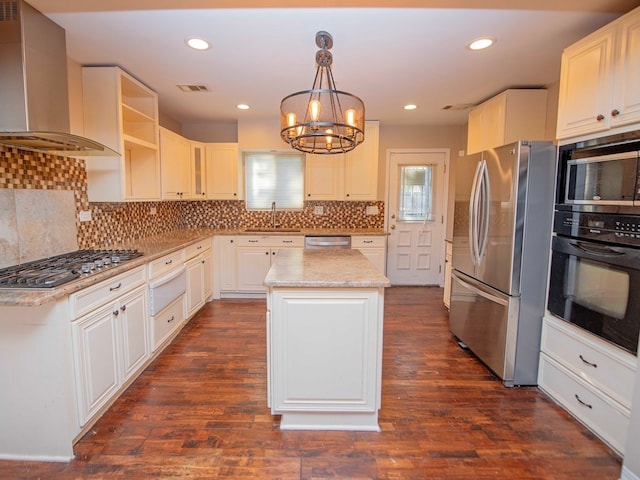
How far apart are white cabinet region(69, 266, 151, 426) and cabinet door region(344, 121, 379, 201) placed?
288 centimetres

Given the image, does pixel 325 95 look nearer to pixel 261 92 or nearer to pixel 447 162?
pixel 261 92

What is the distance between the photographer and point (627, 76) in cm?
174

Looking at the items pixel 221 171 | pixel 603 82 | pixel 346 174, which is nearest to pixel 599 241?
pixel 603 82

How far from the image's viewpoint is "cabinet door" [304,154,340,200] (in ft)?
14.9

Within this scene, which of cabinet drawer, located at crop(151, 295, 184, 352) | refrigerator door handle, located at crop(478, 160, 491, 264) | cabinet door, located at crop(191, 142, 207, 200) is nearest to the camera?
refrigerator door handle, located at crop(478, 160, 491, 264)

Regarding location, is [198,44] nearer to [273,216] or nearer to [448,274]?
[273,216]

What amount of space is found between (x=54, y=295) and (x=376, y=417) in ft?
5.91

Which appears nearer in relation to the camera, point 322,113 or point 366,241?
point 322,113

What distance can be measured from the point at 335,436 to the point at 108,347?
4.78 ft

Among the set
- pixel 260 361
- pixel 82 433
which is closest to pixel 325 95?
pixel 260 361

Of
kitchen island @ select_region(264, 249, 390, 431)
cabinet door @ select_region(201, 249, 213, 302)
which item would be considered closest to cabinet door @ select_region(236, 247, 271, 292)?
cabinet door @ select_region(201, 249, 213, 302)

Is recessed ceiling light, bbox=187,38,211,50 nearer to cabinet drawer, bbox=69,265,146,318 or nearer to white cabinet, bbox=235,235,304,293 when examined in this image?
cabinet drawer, bbox=69,265,146,318

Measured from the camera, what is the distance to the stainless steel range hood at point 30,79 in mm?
1825

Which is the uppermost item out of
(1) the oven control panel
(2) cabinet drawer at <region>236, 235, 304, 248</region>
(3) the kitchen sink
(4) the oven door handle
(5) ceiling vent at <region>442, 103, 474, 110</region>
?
(5) ceiling vent at <region>442, 103, 474, 110</region>
